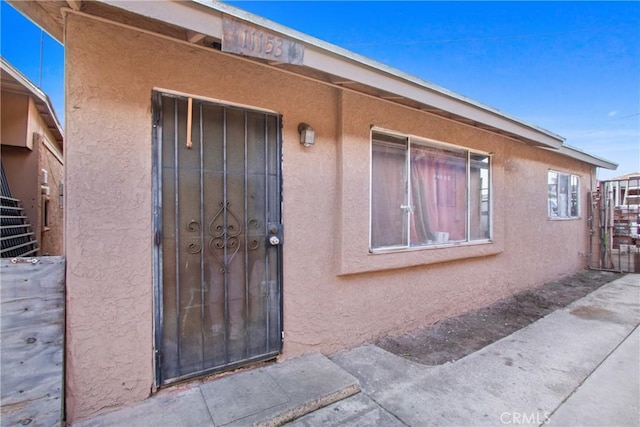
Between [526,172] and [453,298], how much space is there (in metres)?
3.51

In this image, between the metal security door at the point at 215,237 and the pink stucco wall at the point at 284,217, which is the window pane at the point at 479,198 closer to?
the pink stucco wall at the point at 284,217

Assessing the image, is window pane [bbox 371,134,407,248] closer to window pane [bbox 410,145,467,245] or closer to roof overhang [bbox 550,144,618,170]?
window pane [bbox 410,145,467,245]

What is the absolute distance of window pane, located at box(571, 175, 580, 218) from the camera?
25.9 feet

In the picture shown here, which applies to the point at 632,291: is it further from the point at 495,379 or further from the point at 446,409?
the point at 446,409

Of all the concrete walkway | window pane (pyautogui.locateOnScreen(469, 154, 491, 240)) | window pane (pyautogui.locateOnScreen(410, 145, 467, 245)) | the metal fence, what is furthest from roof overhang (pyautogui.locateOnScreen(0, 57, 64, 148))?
the metal fence

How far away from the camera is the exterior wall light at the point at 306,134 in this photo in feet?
9.89

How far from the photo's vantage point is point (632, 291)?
6043 millimetres

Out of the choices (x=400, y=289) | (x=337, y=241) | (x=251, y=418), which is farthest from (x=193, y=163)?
(x=400, y=289)

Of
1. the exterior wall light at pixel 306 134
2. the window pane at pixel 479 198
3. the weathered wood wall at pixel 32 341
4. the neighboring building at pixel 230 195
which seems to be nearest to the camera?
the weathered wood wall at pixel 32 341

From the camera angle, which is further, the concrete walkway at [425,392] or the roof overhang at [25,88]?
the roof overhang at [25,88]

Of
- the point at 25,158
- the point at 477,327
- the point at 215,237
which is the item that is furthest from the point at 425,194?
the point at 25,158

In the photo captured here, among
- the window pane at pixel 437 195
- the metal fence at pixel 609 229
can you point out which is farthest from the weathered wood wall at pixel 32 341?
the metal fence at pixel 609 229

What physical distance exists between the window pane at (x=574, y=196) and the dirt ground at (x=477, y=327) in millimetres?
2396

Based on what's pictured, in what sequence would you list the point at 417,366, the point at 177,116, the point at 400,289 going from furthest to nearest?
the point at 400,289 < the point at 417,366 < the point at 177,116
